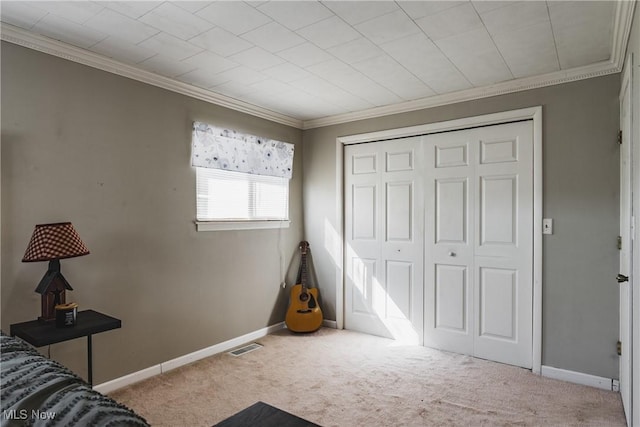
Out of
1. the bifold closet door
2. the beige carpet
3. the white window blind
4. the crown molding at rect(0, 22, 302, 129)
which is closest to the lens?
the crown molding at rect(0, 22, 302, 129)

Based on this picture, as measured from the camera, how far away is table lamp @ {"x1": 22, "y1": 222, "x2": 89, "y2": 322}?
212 cm

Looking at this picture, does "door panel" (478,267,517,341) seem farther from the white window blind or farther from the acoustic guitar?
the white window blind

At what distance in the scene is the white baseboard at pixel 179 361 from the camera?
2756 mm

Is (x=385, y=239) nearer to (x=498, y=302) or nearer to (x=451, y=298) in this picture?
(x=451, y=298)

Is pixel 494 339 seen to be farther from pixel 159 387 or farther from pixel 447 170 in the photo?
pixel 159 387

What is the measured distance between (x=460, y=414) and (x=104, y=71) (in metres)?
3.33

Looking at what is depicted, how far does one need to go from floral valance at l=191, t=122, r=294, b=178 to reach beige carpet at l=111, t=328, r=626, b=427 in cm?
173

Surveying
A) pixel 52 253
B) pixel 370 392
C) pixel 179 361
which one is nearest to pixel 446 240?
pixel 370 392

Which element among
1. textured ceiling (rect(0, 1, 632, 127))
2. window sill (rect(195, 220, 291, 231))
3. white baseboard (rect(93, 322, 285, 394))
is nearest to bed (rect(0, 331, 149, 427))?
white baseboard (rect(93, 322, 285, 394))

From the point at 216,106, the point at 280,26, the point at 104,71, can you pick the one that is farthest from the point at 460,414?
the point at 104,71

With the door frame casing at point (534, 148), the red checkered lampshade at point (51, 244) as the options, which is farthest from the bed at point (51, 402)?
the door frame casing at point (534, 148)

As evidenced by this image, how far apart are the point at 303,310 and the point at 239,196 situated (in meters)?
1.36

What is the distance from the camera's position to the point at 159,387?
2.82 metres

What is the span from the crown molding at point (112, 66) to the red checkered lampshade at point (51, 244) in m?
1.15
